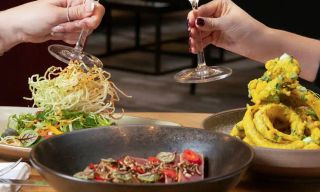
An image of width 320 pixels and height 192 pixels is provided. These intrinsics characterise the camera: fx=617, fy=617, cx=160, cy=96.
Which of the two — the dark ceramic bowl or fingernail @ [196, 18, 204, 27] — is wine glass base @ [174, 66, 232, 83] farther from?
the dark ceramic bowl

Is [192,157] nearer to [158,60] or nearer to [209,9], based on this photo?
[209,9]

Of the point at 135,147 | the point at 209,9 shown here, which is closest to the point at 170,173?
the point at 135,147

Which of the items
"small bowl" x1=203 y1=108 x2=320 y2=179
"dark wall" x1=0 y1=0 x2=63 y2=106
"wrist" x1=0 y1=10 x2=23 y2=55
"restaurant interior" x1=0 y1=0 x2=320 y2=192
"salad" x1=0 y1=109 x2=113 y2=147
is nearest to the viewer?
"restaurant interior" x1=0 y1=0 x2=320 y2=192

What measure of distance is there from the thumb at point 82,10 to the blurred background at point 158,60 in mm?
682

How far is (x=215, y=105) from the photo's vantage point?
4691mm

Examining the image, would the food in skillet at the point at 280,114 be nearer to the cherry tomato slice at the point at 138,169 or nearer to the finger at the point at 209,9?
the cherry tomato slice at the point at 138,169

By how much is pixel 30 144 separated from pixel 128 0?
16.3 ft

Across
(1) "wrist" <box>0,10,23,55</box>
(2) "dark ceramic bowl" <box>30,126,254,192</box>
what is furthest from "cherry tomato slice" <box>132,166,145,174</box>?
(1) "wrist" <box>0,10,23,55</box>

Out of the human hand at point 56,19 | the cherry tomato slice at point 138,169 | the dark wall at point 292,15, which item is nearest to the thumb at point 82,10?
the human hand at point 56,19

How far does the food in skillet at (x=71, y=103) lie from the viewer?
1.38 metres

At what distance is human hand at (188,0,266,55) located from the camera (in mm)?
1632

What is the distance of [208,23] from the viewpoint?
1.63 meters

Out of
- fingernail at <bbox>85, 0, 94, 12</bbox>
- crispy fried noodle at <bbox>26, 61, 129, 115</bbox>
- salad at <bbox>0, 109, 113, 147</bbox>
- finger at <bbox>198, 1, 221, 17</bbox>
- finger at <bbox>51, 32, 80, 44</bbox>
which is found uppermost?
fingernail at <bbox>85, 0, 94, 12</bbox>

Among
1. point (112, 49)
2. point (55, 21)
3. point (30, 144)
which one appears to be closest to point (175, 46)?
point (112, 49)
